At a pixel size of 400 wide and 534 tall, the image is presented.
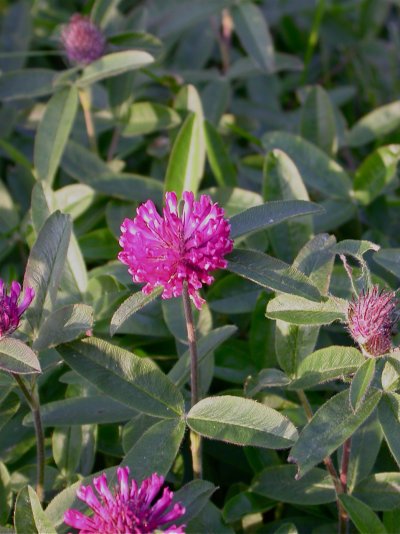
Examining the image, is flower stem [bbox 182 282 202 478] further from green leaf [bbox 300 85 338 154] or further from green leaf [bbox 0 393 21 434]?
green leaf [bbox 300 85 338 154]

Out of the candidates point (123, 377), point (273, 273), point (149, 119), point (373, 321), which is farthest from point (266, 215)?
point (149, 119)

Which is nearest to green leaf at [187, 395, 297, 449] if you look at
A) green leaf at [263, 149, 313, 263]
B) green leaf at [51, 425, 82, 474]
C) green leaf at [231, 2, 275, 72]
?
green leaf at [51, 425, 82, 474]

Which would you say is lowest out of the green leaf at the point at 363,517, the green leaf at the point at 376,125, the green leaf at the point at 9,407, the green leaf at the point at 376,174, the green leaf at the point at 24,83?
the green leaf at the point at 363,517

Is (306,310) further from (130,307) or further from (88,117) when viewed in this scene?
(88,117)

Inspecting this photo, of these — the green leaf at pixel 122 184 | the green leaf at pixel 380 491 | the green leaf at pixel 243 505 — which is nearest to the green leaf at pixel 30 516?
the green leaf at pixel 243 505

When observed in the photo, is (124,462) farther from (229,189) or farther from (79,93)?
(79,93)

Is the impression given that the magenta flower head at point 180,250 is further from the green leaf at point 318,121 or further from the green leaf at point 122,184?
the green leaf at point 318,121
